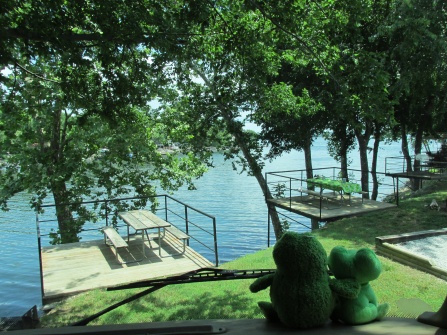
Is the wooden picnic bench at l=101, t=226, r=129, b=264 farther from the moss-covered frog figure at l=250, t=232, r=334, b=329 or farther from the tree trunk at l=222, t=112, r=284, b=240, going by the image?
the tree trunk at l=222, t=112, r=284, b=240

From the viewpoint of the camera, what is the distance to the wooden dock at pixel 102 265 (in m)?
6.91

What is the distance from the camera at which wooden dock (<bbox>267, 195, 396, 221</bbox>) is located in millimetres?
12570

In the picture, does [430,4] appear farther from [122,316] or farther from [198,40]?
[122,316]

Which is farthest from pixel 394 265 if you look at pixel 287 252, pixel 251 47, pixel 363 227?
pixel 287 252

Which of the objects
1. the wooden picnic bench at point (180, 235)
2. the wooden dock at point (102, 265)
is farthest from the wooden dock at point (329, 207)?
the wooden dock at point (102, 265)

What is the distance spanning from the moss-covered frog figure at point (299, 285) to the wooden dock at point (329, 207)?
34.6ft

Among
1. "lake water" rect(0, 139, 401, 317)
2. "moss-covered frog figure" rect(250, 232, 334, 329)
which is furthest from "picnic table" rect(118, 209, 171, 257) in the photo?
"moss-covered frog figure" rect(250, 232, 334, 329)

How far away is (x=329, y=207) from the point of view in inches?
543

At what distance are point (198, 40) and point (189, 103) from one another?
759 cm

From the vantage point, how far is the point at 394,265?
6.64 meters

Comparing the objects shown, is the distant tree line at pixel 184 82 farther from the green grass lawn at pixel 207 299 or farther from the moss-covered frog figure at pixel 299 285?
the moss-covered frog figure at pixel 299 285

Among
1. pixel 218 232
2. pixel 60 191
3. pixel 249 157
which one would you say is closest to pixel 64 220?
pixel 60 191

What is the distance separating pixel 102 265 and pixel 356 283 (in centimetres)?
707

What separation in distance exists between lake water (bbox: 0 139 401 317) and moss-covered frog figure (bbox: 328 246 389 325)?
10383mm
